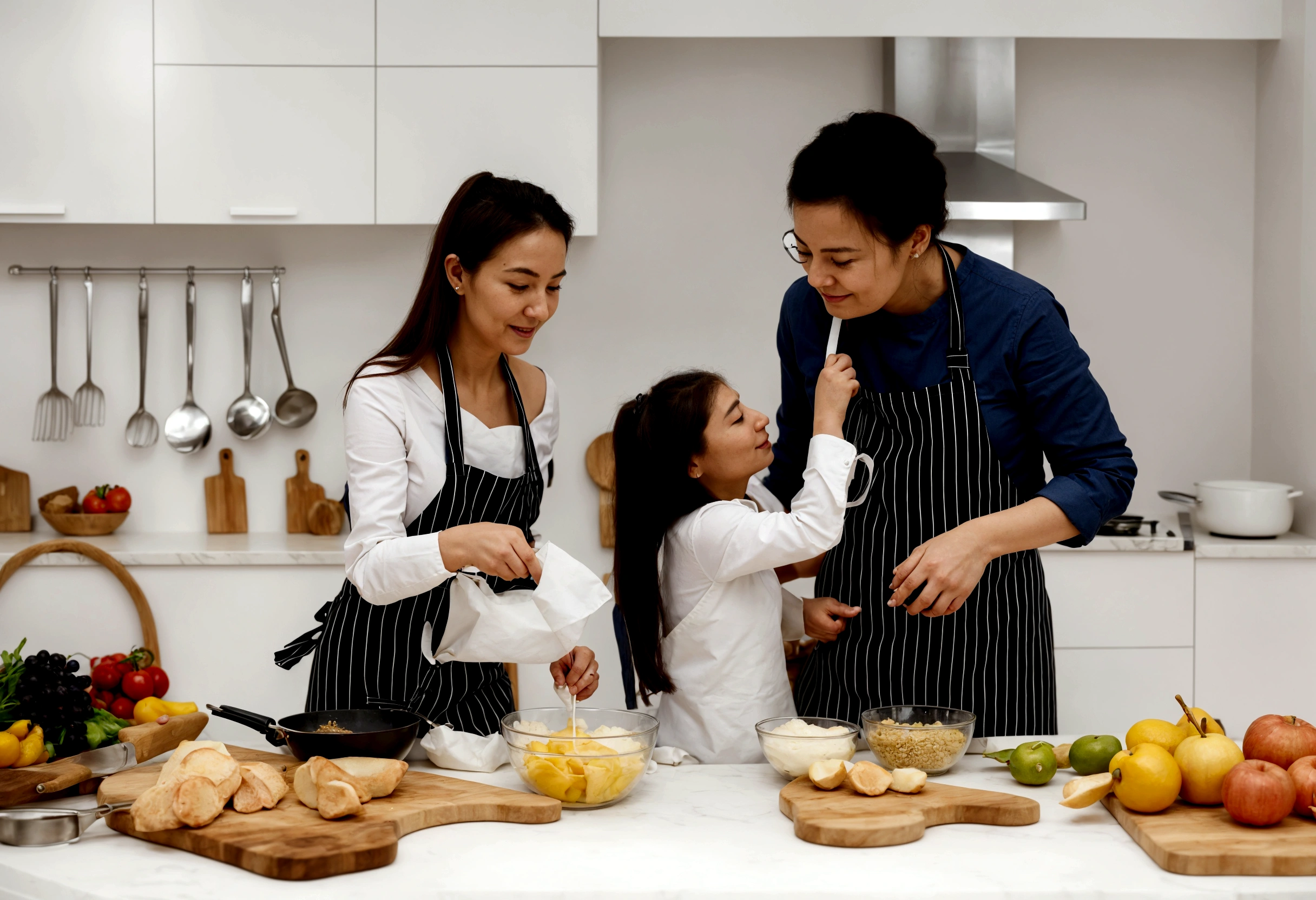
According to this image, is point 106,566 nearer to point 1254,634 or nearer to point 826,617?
point 826,617

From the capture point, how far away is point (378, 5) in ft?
9.46

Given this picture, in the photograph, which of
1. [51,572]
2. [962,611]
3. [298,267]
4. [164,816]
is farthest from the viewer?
[298,267]

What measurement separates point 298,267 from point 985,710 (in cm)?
245

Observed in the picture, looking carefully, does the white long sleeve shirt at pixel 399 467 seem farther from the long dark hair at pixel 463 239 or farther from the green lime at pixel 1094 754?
the green lime at pixel 1094 754

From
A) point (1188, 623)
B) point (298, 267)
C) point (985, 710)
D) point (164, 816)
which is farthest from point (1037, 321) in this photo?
point (298, 267)

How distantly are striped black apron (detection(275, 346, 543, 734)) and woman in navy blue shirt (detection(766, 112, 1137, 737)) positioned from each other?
0.48 m

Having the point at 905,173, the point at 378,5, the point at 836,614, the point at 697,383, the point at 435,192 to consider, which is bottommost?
the point at 836,614

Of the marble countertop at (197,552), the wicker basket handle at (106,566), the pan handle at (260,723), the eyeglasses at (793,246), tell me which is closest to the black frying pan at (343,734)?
the pan handle at (260,723)

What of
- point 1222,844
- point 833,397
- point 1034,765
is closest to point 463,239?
point 833,397

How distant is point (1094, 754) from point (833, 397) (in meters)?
0.56

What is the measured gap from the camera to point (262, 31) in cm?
288

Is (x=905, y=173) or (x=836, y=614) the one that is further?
(x=836, y=614)

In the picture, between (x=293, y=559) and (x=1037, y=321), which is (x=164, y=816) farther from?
(x=293, y=559)

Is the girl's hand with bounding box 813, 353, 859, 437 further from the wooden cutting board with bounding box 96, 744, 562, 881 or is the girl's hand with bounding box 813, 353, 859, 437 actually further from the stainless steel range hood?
the stainless steel range hood
